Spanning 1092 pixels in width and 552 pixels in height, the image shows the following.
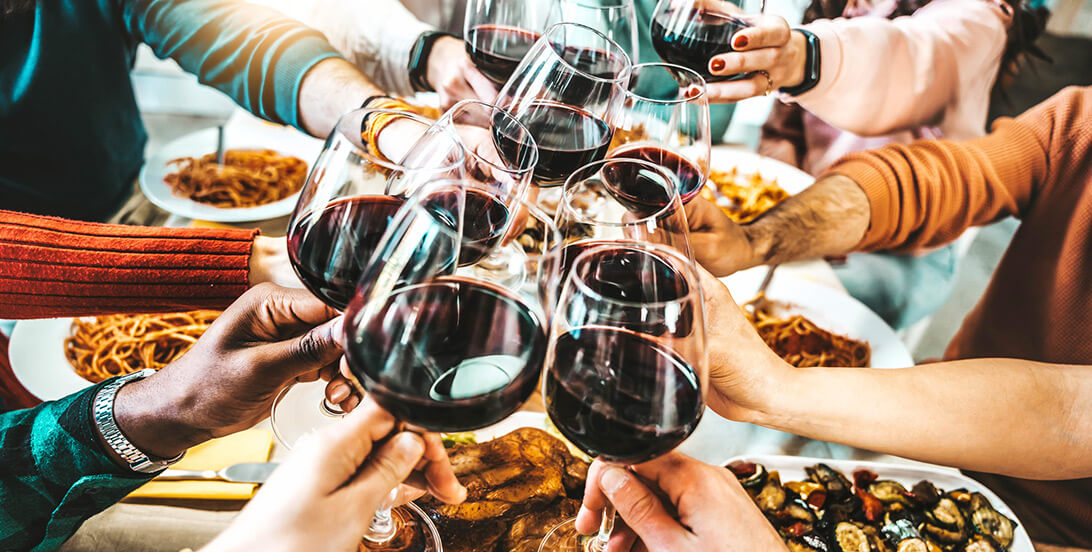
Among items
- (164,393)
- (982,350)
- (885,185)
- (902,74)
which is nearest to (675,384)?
(164,393)

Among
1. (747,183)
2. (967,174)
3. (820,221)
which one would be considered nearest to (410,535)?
(820,221)

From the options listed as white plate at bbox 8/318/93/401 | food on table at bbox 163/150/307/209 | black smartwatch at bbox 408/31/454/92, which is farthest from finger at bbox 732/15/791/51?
white plate at bbox 8/318/93/401

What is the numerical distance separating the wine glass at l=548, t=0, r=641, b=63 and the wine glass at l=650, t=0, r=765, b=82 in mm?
46

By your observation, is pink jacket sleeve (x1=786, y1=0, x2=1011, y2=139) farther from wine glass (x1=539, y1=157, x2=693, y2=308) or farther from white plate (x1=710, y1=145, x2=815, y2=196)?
wine glass (x1=539, y1=157, x2=693, y2=308)

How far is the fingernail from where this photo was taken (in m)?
0.67

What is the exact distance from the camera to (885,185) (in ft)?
5.01

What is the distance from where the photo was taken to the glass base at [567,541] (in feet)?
2.64

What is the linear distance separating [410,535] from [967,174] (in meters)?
1.49

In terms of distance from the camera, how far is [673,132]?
3.25 ft

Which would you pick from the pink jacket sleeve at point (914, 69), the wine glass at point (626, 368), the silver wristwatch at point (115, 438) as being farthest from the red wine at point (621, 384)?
the pink jacket sleeve at point (914, 69)

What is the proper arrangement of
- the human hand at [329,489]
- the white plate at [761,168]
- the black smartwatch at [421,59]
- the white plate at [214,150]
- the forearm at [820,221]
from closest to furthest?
1. the human hand at [329,489]
2. the white plate at [214,150]
3. the forearm at [820,221]
4. the black smartwatch at [421,59]
5. the white plate at [761,168]

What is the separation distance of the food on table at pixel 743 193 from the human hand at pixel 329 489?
1169mm

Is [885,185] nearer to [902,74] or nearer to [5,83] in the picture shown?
[902,74]

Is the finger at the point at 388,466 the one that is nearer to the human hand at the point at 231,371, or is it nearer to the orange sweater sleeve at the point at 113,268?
the human hand at the point at 231,371
